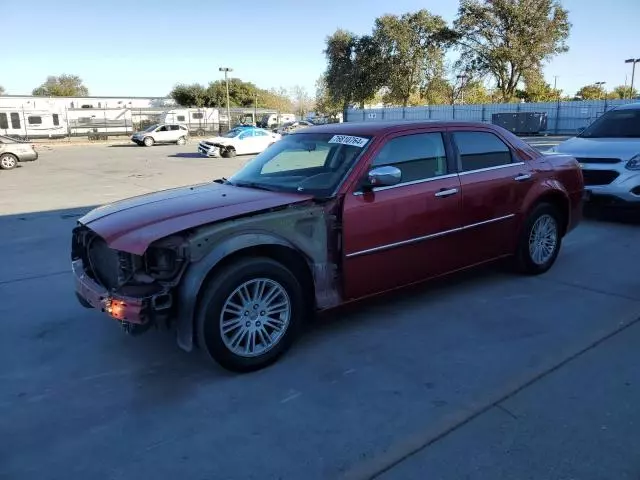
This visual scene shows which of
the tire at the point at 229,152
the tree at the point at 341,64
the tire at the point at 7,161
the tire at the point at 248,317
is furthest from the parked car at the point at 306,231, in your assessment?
the tree at the point at 341,64

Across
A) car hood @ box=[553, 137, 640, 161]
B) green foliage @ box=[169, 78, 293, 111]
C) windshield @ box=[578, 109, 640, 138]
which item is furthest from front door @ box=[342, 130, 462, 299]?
green foliage @ box=[169, 78, 293, 111]

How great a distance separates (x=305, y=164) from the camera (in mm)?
4691

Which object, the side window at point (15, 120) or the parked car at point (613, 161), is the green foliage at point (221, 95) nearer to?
the side window at point (15, 120)

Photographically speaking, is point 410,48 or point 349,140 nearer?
point 349,140

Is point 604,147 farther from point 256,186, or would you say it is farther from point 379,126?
point 256,186

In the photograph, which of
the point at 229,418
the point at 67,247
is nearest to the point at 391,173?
the point at 229,418

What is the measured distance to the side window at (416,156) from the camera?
14.1 ft

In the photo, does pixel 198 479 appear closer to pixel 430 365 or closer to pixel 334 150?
pixel 430 365

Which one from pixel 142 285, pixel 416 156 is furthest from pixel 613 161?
pixel 142 285

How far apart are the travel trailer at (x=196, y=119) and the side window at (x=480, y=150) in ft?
152

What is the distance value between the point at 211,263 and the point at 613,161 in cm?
679

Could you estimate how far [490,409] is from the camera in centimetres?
308

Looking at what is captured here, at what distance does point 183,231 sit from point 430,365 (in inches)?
75.2

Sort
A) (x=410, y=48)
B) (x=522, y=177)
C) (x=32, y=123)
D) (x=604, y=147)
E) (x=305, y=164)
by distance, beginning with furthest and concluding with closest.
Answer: (x=410, y=48)
(x=32, y=123)
(x=604, y=147)
(x=522, y=177)
(x=305, y=164)
